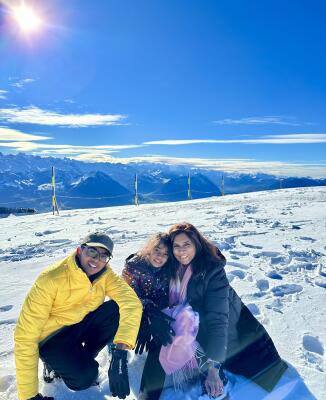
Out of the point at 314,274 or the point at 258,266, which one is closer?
the point at 314,274

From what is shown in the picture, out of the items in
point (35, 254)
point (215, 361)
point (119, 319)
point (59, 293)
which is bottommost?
point (35, 254)

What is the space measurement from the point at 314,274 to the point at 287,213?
22.1 feet

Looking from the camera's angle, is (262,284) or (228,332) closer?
(228,332)

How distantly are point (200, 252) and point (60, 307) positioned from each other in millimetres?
1322

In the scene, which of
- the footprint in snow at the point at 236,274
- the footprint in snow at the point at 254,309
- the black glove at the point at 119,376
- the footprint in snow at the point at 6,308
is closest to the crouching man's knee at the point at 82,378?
the black glove at the point at 119,376

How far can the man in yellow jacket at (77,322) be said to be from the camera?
8.89 feet

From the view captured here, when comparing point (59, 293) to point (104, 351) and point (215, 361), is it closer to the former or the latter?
point (104, 351)

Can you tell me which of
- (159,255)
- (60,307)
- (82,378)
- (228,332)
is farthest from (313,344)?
(60,307)

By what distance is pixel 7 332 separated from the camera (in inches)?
163

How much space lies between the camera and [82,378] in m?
2.92

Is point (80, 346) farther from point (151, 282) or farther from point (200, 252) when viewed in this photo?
point (200, 252)

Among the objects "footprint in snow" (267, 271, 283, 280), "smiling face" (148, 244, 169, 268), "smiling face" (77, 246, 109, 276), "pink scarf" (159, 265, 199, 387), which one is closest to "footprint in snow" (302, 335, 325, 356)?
"pink scarf" (159, 265, 199, 387)

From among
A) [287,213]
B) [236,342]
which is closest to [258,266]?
[236,342]

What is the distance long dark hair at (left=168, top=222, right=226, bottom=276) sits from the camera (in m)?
3.18
